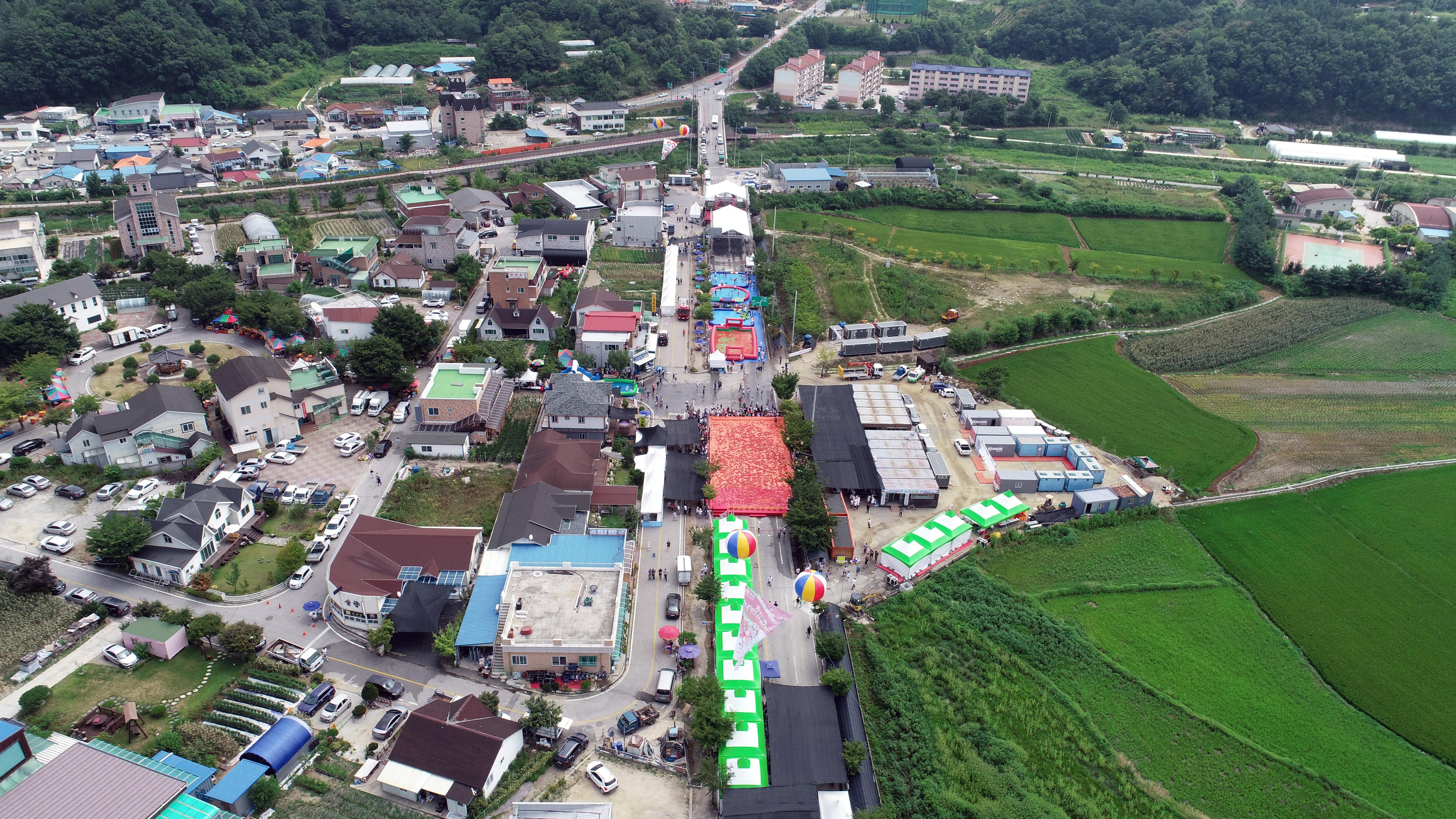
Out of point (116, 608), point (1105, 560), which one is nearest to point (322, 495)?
point (116, 608)

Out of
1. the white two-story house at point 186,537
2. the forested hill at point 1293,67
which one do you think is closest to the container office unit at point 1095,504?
the white two-story house at point 186,537

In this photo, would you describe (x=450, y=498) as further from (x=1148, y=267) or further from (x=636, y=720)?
A: (x=1148, y=267)

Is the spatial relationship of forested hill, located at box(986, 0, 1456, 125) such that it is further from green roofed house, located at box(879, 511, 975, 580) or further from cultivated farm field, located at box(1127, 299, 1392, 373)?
green roofed house, located at box(879, 511, 975, 580)

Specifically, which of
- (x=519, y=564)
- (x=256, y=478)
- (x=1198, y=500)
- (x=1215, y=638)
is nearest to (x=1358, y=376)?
(x=1198, y=500)

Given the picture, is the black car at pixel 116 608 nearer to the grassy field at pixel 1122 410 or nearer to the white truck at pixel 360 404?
the white truck at pixel 360 404

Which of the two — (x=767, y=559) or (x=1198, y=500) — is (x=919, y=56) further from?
(x=767, y=559)
